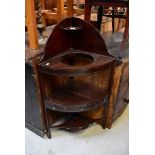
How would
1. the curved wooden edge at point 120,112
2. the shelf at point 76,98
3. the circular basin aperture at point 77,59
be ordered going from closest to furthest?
the shelf at point 76,98 < the circular basin aperture at point 77,59 < the curved wooden edge at point 120,112

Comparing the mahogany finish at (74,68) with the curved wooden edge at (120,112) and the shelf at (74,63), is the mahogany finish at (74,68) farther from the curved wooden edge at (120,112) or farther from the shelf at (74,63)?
the curved wooden edge at (120,112)

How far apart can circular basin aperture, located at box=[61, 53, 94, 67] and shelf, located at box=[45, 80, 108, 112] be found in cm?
19

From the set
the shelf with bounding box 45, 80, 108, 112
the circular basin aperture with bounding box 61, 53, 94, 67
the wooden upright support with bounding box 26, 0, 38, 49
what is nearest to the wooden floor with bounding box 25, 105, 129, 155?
the shelf with bounding box 45, 80, 108, 112

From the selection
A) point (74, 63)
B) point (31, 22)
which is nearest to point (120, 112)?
point (74, 63)

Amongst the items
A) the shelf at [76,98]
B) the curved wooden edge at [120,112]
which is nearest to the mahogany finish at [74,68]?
the shelf at [76,98]

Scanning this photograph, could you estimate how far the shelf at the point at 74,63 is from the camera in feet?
4.06

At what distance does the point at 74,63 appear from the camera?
1.67 metres

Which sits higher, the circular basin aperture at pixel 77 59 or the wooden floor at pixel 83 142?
the circular basin aperture at pixel 77 59

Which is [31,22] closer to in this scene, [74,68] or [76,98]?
[74,68]

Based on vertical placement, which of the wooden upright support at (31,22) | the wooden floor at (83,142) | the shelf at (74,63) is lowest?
the wooden floor at (83,142)

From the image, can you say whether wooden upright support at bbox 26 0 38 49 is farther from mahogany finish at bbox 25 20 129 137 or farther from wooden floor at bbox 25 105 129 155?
wooden floor at bbox 25 105 129 155

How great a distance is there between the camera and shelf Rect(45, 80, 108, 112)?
141cm

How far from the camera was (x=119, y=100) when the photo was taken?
1.70 m
